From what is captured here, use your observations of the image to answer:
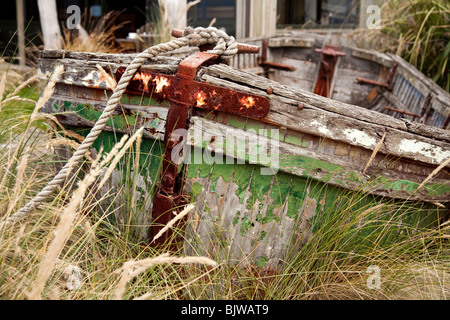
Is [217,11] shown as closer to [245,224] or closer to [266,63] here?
[266,63]

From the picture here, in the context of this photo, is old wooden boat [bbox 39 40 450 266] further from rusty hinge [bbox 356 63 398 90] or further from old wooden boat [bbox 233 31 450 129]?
rusty hinge [bbox 356 63 398 90]

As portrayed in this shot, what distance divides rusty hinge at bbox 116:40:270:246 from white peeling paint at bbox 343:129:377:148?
14.4 inches

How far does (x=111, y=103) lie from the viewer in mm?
1855

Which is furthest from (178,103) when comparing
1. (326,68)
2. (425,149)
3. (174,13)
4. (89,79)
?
(174,13)

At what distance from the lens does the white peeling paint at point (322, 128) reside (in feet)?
6.28

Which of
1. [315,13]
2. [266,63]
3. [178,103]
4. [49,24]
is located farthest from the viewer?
[315,13]

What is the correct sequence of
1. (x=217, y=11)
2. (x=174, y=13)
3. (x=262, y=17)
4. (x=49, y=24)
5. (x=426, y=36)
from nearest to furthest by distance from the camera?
(x=426, y=36)
(x=174, y=13)
(x=49, y=24)
(x=262, y=17)
(x=217, y=11)

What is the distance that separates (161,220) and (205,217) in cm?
19

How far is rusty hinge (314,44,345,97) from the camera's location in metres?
4.95

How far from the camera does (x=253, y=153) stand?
193 cm

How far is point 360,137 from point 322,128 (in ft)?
0.55

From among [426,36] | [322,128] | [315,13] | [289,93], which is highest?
[315,13]

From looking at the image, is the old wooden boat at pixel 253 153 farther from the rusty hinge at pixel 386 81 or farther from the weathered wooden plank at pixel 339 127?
the rusty hinge at pixel 386 81
